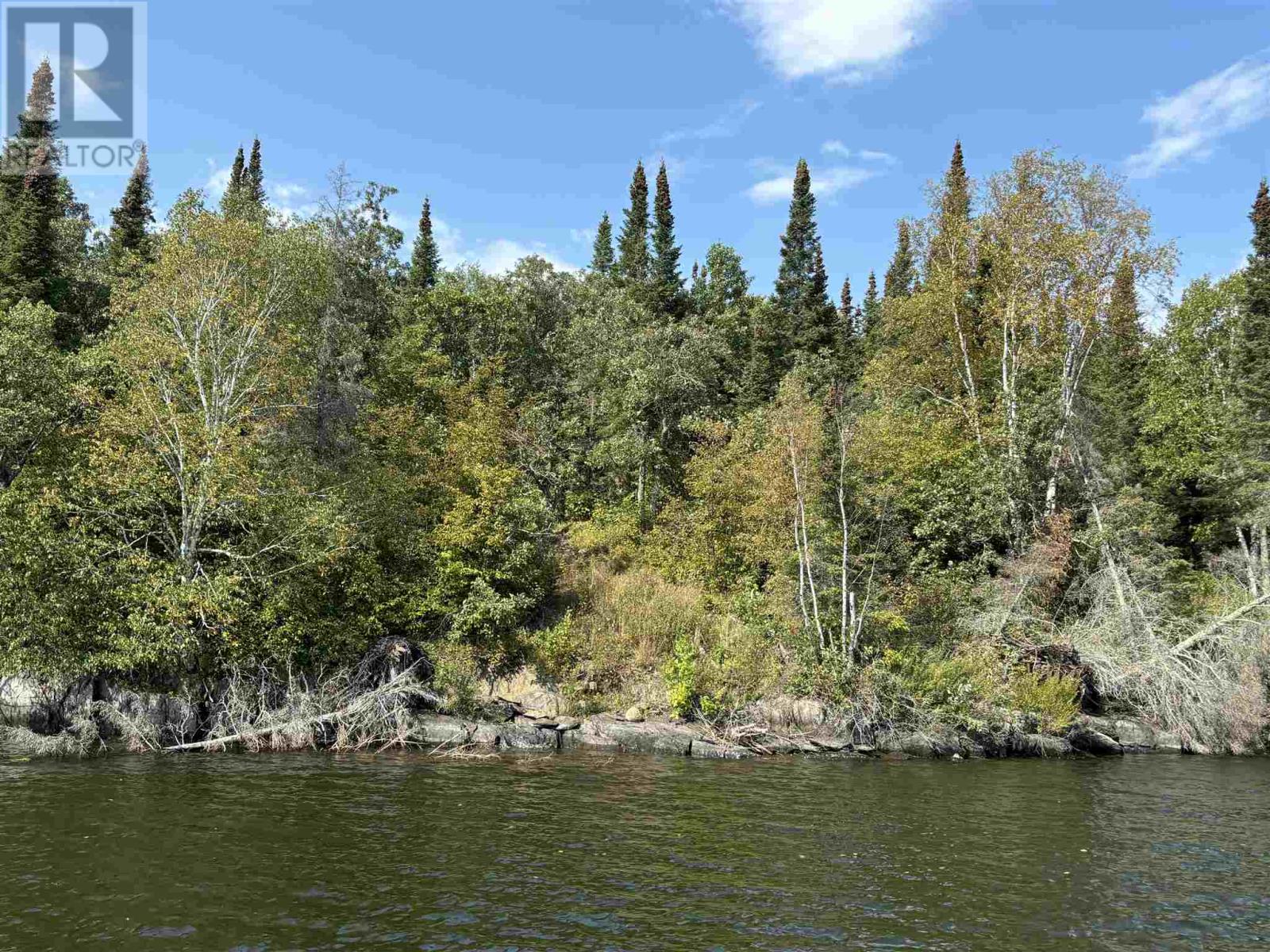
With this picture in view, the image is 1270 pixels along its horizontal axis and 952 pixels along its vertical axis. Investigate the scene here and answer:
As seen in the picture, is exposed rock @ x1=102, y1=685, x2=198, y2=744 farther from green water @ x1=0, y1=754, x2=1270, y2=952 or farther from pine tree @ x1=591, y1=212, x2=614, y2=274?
pine tree @ x1=591, y1=212, x2=614, y2=274

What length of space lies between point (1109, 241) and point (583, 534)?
1104 inches

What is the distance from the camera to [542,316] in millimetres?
55562

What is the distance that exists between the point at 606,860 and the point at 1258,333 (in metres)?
47.1

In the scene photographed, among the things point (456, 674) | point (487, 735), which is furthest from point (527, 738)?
point (456, 674)

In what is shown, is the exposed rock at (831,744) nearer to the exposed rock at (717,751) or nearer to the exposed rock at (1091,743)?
the exposed rock at (717,751)

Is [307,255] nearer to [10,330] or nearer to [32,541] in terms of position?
[10,330]

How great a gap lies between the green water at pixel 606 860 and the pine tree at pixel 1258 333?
24.2 metres

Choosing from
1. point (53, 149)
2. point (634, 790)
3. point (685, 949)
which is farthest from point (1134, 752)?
point (53, 149)

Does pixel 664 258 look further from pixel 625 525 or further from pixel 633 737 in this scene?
pixel 633 737

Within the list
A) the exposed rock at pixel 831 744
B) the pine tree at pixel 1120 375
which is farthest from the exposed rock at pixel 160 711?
the pine tree at pixel 1120 375

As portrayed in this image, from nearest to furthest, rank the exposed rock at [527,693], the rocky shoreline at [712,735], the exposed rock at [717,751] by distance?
the rocky shoreline at [712,735] → the exposed rock at [717,751] → the exposed rock at [527,693]

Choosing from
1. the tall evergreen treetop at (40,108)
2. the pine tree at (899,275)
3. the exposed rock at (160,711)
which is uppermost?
the tall evergreen treetop at (40,108)

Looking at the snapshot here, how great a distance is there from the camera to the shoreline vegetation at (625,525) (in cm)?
2409

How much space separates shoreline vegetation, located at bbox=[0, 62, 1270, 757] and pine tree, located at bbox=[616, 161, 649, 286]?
29428 millimetres
